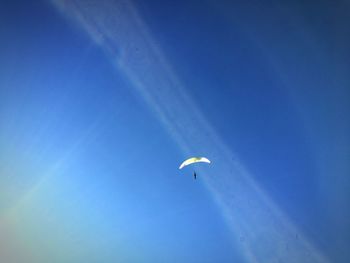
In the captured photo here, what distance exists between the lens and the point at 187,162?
38844 mm
